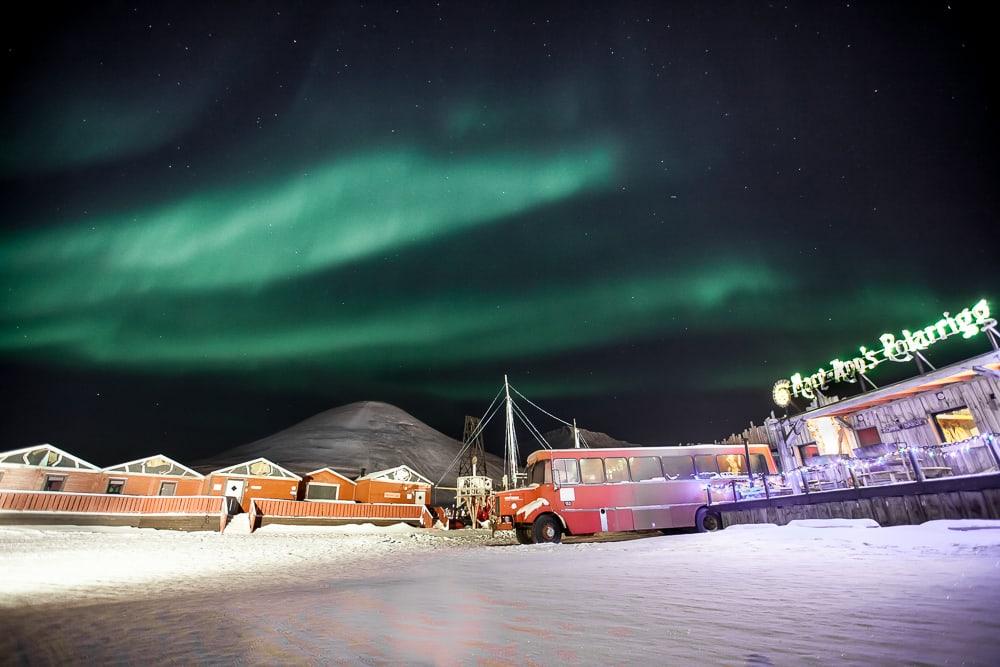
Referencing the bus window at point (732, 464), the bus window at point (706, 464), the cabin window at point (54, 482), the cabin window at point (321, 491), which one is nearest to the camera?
the bus window at point (706, 464)

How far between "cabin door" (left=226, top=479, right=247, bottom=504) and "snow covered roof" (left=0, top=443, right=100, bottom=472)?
30.4ft

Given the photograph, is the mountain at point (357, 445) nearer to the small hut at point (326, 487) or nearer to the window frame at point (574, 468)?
the small hut at point (326, 487)

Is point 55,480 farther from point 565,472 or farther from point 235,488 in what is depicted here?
point 565,472

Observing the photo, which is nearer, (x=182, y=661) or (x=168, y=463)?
(x=182, y=661)

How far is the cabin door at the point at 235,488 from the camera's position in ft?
119

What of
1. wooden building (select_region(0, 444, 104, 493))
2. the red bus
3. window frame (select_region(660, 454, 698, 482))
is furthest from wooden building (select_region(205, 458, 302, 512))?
window frame (select_region(660, 454, 698, 482))

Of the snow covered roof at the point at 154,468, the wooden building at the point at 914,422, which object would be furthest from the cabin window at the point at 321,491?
the wooden building at the point at 914,422

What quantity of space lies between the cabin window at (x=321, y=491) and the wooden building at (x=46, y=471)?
49.0 ft

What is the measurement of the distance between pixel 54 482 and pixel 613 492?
40.4 meters

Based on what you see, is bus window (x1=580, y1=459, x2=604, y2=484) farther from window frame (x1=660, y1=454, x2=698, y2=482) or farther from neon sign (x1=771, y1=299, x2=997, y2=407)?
neon sign (x1=771, y1=299, x2=997, y2=407)

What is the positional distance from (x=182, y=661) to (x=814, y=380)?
2739 cm

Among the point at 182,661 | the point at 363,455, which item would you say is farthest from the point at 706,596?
the point at 363,455

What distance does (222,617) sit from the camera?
4.87 m

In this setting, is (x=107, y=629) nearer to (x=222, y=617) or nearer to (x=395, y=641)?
(x=222, y=617)
